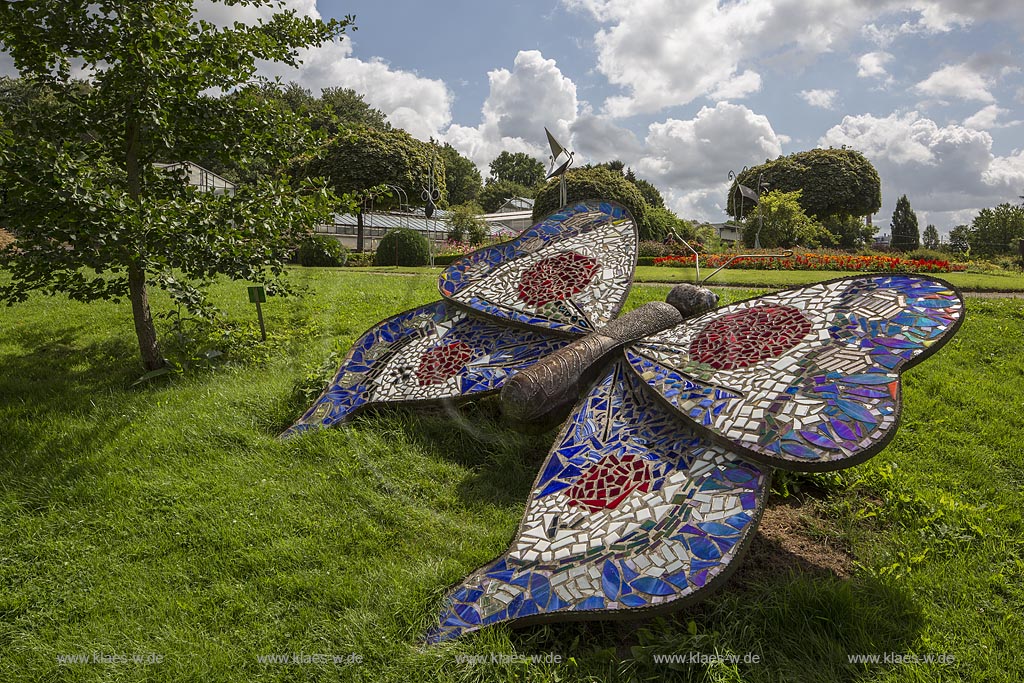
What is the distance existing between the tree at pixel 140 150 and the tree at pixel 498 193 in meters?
45.2

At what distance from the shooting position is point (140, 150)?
20.4 feet

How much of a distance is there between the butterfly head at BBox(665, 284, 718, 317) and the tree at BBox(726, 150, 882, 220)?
3245 centimetres

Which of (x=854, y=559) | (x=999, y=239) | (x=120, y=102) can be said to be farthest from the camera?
(x=999, y=239)

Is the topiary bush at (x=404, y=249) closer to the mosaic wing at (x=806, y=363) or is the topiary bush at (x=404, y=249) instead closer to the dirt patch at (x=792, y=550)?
the mosaic wing at (x=806, y=363)

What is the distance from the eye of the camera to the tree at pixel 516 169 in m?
59.8

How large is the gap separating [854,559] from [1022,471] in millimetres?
1929

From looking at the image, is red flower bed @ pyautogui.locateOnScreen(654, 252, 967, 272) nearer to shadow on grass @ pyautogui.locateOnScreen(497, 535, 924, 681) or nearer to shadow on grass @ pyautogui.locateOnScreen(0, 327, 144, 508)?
shadow on grass @ pyautogui.locateOnScreen(497, 535, 924, 681)

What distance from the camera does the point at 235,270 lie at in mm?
5938

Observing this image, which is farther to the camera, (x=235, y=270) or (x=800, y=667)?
(x=235, y=270)

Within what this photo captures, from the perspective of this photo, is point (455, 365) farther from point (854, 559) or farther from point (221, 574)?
point (854, 559)

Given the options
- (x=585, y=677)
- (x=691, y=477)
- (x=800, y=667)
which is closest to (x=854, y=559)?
(x=800, y=667)

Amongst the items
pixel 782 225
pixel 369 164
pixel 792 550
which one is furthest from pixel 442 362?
pixel 369 164

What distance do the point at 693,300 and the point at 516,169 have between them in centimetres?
5873

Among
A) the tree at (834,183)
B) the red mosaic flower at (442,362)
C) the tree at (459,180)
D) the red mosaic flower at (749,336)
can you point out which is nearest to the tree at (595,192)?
the tree at (834,183)
